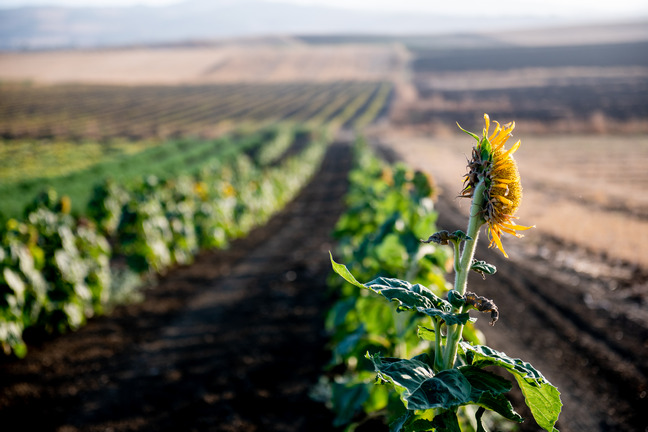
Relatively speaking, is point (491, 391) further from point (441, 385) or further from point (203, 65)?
point (203, 65)

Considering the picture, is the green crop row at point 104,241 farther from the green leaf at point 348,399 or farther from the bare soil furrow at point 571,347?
the bare soil furrow at point 571,347

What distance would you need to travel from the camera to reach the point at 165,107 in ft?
158

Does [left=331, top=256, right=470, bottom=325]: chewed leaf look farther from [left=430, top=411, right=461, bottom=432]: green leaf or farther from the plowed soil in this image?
the plowed soil

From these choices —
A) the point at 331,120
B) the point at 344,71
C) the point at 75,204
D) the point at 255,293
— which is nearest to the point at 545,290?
the point at 255,293

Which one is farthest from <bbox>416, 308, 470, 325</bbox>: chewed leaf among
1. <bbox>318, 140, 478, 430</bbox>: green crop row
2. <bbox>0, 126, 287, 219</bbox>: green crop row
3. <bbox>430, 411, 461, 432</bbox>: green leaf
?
<bbox>0, 126, 287, 219</bbox>: green crop row

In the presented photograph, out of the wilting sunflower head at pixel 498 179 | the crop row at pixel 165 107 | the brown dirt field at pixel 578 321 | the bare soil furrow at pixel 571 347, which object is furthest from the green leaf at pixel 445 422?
the crop row at pixel 165 107

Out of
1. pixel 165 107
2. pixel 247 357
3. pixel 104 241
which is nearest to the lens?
pixel 247 357

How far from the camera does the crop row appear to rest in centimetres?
3629

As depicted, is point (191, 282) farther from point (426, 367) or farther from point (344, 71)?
point (344, 71)

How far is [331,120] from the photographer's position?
142 feet

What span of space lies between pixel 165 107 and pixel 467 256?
51110mm

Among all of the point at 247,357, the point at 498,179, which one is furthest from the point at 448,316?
the point at 247,357

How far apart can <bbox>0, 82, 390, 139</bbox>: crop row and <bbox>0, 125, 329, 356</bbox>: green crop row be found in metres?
26.2

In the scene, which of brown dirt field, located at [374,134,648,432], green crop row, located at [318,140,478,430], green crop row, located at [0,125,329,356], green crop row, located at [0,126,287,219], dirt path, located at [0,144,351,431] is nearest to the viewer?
green crop row, located at [318,140,478,430]
